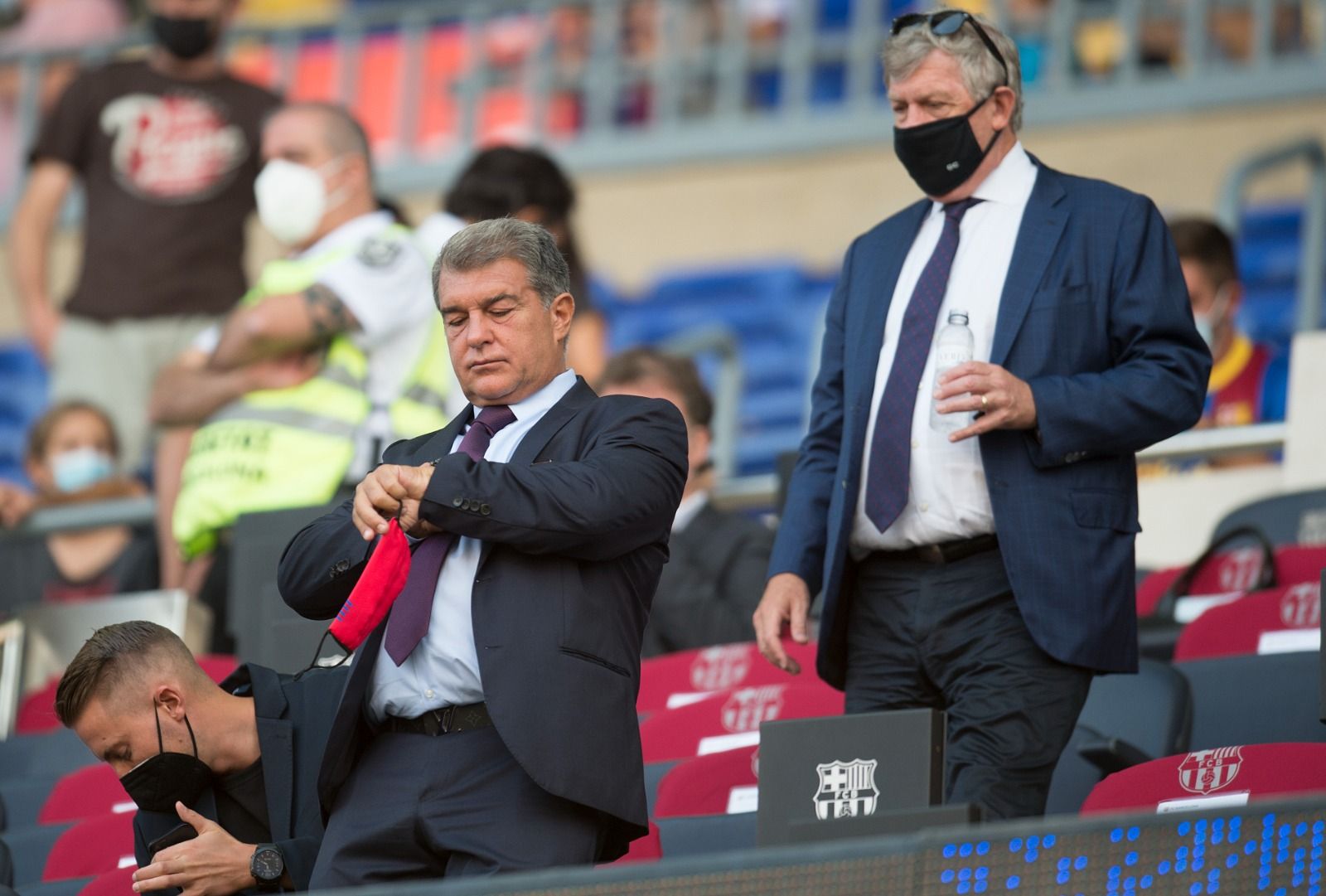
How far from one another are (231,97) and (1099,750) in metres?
4.50

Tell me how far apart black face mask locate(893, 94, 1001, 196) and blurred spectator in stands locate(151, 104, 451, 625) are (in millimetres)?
1806

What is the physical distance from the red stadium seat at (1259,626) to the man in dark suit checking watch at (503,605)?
5.95ft

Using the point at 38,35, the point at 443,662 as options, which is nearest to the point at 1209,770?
the point at 443,662

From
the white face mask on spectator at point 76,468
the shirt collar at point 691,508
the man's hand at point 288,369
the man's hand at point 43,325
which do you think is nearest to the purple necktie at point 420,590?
the man's hand at point 288,369

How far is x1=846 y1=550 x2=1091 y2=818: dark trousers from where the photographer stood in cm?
382

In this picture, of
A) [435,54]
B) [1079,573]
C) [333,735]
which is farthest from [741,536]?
[435,54]

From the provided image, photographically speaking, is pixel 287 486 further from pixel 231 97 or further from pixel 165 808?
pixel 231 97

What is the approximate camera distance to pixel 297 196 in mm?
5875

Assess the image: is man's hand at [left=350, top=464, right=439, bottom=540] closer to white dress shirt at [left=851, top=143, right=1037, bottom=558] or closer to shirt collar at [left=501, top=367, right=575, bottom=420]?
shirt collar at [left=501, top=367, right=575, bottom=420]

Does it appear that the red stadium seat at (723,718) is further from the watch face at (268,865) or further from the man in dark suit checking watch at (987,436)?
the watch face at (268,865)

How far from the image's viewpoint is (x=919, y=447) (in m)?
4.00

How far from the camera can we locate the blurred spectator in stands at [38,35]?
40.3 feet

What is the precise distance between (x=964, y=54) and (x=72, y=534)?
400 cm

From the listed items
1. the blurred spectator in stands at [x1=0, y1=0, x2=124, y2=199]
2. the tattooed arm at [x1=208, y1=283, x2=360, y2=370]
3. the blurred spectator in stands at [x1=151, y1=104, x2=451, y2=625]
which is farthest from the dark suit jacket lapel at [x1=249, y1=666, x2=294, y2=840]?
the blurred spectator in stands at [x1=0, y1=0, x2=124, y2=199]
